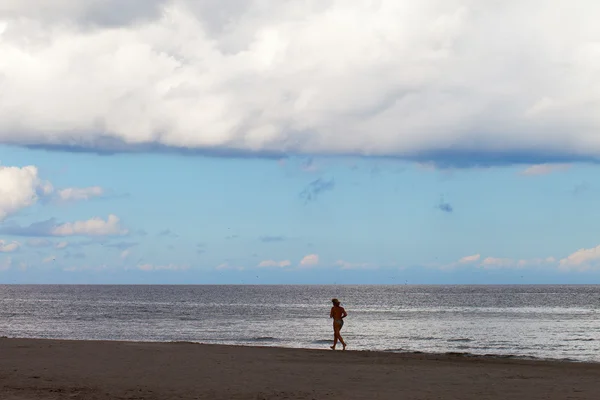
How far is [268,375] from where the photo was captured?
20.7m

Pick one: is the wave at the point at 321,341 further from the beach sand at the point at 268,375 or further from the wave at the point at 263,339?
the beach sand at the point at 268,375

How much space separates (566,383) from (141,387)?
1238 cm

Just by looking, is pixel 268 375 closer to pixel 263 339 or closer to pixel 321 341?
pixel 321 341

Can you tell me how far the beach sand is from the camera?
17594mm

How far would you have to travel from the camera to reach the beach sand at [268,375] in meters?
17.6

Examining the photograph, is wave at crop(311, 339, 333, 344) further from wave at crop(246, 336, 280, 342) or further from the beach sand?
the beach sand

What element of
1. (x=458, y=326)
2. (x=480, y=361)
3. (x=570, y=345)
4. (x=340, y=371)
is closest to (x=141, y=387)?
(x=340, y=371)

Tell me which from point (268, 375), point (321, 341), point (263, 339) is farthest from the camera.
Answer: point (263, 339)

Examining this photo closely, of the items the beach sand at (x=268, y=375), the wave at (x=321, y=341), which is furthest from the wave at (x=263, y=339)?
the beach sand at (x=268, y=375)

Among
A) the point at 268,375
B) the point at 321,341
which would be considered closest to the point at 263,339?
the point at 321,341

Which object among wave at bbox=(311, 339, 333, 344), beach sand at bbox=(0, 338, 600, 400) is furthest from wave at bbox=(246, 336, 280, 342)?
beach sand at bbox=(0, 338, 600, 400)

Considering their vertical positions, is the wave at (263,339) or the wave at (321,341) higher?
the wave at (321,341)

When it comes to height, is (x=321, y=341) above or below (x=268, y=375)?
below

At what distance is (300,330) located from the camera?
179 ft
